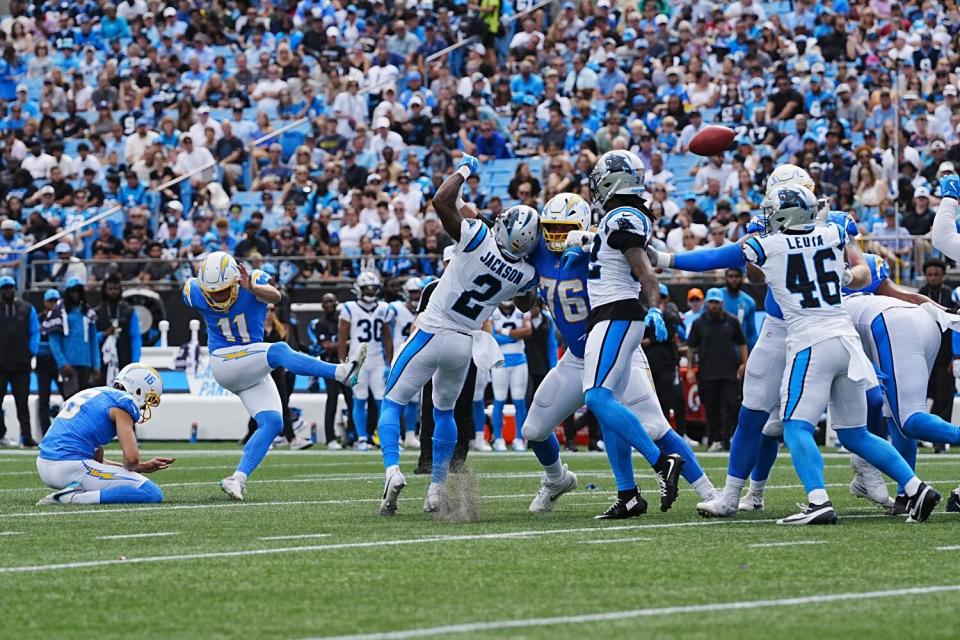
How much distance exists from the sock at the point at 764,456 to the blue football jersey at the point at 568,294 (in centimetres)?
111

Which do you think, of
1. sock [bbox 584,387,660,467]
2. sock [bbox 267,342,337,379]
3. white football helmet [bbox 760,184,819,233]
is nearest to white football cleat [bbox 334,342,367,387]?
sock [bbox 267,342,337,379]

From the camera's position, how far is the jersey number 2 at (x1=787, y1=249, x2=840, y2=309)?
808 centimetres

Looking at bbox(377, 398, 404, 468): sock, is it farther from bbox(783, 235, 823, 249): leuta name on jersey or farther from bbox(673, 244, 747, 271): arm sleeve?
bbox(783, 235, 823, 249): leuta name on jersey

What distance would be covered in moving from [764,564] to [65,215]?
1867 cm

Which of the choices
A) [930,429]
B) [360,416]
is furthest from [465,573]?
[360,416]

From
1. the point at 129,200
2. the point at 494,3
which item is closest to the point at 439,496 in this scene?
the point at 129,200

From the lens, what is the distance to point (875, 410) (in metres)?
9.33

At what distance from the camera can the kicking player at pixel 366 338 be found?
1730 cm

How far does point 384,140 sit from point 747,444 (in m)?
15.1

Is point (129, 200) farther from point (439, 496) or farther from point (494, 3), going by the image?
point (439, 496)

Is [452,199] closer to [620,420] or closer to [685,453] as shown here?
[620,420]

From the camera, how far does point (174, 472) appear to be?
1309 centimetres

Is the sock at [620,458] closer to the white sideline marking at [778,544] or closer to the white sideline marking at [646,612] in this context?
the white sideline marking at [778,544]

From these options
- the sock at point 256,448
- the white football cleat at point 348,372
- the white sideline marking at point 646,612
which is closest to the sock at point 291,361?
the white football cleat at point 348,372
